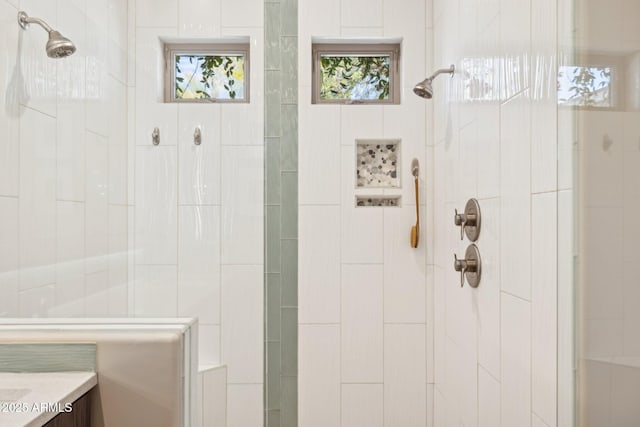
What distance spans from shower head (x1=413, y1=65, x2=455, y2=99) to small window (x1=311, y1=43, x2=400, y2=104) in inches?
7.3

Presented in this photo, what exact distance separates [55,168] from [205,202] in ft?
1.31

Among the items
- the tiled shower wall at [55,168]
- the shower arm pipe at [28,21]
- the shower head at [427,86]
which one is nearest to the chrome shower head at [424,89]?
the shower head at [427,86]

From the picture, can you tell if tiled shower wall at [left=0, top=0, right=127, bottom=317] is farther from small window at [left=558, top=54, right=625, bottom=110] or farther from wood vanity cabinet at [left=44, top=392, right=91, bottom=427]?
small window at [left=558, top=54, right=625, bottom=110]

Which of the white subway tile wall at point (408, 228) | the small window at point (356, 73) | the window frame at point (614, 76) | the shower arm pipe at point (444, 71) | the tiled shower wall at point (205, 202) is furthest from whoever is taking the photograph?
the small window at point (356, 73)

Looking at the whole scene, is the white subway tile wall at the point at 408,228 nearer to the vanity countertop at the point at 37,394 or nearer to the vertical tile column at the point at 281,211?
→ the vertical tile column at the point at 281,211

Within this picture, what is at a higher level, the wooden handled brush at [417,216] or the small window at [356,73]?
the small window at [356,73]

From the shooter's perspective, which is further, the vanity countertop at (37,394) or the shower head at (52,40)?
the shower head at (52,40)

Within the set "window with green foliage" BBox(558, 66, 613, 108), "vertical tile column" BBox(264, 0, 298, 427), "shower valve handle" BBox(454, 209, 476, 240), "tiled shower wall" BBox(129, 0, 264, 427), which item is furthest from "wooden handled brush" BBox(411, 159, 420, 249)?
"window with green foliage" BBox(558, 66, 613, 108)

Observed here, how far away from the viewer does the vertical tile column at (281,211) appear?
5.48 feet

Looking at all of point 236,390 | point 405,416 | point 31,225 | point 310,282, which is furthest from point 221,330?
point 405,416

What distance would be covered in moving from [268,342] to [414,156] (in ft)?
→ 3.27

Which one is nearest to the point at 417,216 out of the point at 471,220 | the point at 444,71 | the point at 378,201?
the point at 378,201

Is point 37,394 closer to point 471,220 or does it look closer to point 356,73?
point 471,220

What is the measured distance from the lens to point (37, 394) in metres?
0.96
